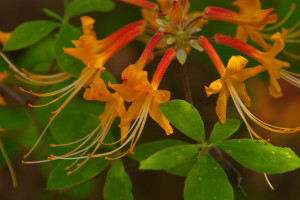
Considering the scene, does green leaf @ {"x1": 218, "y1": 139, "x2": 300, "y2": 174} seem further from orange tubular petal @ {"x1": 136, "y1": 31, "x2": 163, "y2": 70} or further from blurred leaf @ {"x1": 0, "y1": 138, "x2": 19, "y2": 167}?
blurred leaf @ {"x1": 0, "y1": 138, "x2": 19, "y2": 167}

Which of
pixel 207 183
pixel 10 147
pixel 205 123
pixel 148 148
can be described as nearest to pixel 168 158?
pixel 207 183

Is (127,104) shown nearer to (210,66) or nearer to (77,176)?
(210,66)

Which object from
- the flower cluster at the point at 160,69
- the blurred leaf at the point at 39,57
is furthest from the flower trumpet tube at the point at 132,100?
the blurred leaf at the point at 39,57

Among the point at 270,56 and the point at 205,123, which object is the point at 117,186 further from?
the point at 205,123

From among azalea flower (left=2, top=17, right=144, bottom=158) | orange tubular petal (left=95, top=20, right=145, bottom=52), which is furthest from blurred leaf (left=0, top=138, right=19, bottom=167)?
orange tubular petal (left=95, top=20, right=145, bottom=52)

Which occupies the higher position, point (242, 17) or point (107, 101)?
point (242, 17)

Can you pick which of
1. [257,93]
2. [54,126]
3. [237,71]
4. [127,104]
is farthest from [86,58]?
[257,93]
